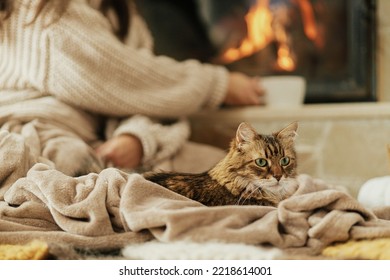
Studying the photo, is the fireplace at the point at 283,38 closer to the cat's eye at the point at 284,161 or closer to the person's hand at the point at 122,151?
the person's hand at the point at 122,151

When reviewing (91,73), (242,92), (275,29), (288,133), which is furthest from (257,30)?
(288,133)

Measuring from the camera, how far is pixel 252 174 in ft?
1.87

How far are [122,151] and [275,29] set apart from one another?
0.60 metres

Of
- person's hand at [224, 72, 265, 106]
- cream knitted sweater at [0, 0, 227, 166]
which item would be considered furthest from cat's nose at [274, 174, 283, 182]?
person's hand at [224, 72, 265, 106]

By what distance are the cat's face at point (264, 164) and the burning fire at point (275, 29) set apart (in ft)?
2.40

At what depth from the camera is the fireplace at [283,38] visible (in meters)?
1.18

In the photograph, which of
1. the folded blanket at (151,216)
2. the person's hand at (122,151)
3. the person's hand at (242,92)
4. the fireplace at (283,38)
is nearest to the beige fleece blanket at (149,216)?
the folded blanket at (151,216)

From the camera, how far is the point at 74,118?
85 centimetres

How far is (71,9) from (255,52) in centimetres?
57

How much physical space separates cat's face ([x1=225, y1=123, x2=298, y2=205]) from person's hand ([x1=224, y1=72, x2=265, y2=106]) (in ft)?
1.48

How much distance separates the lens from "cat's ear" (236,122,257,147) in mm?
581

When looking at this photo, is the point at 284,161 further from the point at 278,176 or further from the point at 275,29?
the point at 275,29

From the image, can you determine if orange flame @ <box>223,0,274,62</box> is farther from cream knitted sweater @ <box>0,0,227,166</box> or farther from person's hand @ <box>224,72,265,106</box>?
cream knitted sweater @ <box>0,0,227,166</box>
